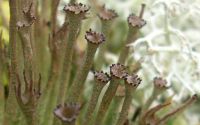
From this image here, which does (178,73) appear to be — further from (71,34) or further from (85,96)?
(71,34)

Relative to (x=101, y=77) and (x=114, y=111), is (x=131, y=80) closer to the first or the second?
(x=101, y=77)

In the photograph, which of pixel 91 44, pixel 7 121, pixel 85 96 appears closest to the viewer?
pixel 91 44

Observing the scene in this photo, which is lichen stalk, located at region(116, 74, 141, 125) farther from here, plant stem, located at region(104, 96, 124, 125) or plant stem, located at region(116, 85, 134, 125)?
plant stem, located at region(104, 96, 124, 125)

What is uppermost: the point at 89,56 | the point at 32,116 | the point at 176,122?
the point at 89,56

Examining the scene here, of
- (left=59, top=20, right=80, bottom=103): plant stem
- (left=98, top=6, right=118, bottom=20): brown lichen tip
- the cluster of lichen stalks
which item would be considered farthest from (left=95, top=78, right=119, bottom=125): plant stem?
(left=98, top=6, right=118, bottom=20): brown lichen tip

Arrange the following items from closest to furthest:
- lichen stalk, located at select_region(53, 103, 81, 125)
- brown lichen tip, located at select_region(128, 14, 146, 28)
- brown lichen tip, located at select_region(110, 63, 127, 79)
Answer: lichen stalk, located at select_region(53, 103, 81, 125), brown lichen tip, located at select_region(110, 63, 127, 79), brown lichen tip, located at select_region(128, 14, 146, 28)

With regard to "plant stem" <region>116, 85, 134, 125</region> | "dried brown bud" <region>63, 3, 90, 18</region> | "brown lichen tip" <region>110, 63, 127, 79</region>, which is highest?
"dried brown bud" <region>63, 3, 90, 18</region>

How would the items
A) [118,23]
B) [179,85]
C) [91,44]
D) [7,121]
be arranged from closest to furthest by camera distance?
1. [91,44]
2. [7,121]
3. [179,85]
4. [118,23]

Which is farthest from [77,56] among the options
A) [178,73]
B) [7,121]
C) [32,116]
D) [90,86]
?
[32,116]
